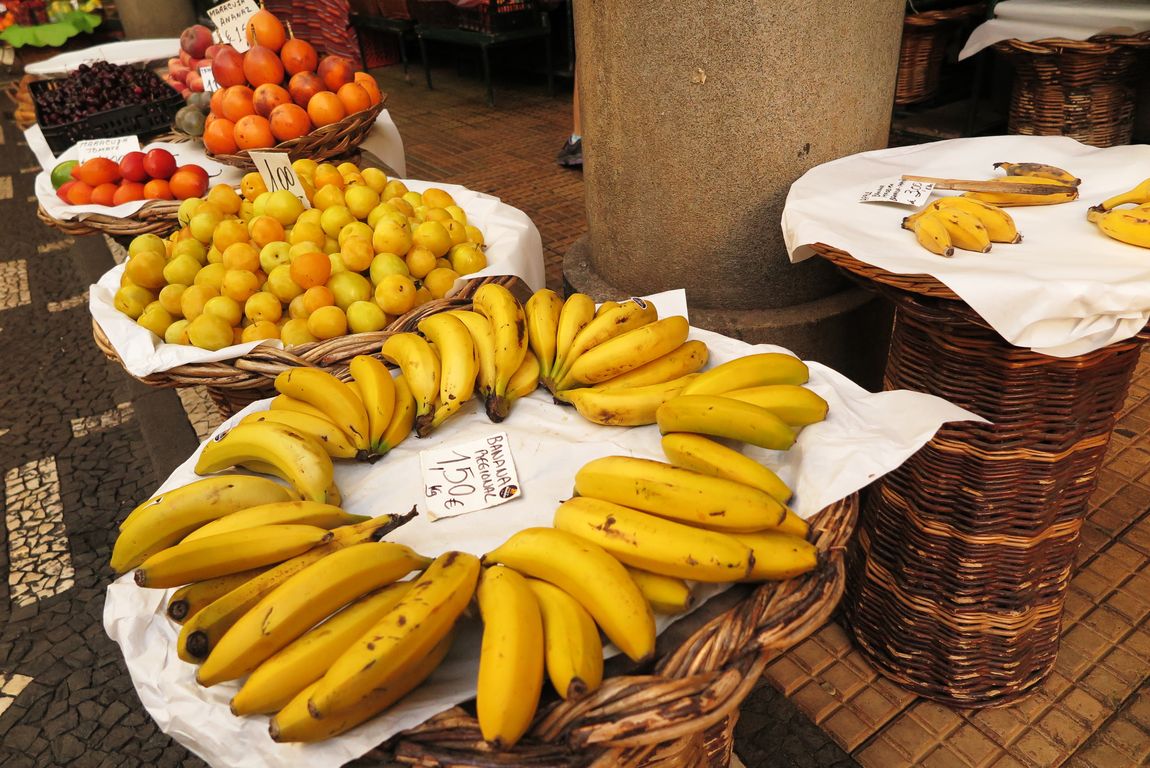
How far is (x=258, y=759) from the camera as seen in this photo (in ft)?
2.79

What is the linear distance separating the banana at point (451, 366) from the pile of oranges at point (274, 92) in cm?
135

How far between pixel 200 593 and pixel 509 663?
441 millimetres

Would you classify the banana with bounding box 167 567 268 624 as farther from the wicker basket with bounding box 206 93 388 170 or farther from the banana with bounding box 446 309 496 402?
the wicker basket with bounding box 206 93 388 170

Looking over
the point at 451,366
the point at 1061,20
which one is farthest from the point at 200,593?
the point at 1061,20

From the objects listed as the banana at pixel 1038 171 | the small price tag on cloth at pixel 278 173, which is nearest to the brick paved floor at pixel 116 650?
the banana at pixel 1038 171

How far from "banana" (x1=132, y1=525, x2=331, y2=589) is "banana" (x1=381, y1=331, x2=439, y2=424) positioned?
0.35 m

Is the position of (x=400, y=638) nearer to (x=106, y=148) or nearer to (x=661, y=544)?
(x=661, y=544)

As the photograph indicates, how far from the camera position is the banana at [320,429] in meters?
1.21

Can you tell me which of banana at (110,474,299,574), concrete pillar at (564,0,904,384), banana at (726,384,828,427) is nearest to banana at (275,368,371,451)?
banana at (110,474,299,574)

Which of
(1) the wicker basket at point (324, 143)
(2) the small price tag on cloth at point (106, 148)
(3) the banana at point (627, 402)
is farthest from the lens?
(2) the small price tag on cloth at point (106, 148)

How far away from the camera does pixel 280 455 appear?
1.14m

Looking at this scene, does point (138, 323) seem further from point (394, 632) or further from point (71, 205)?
point (394, 632)

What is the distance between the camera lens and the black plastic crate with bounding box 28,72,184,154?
293 centimetres

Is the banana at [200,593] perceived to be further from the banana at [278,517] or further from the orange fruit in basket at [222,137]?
the orange fruit in basket at [222,137]
